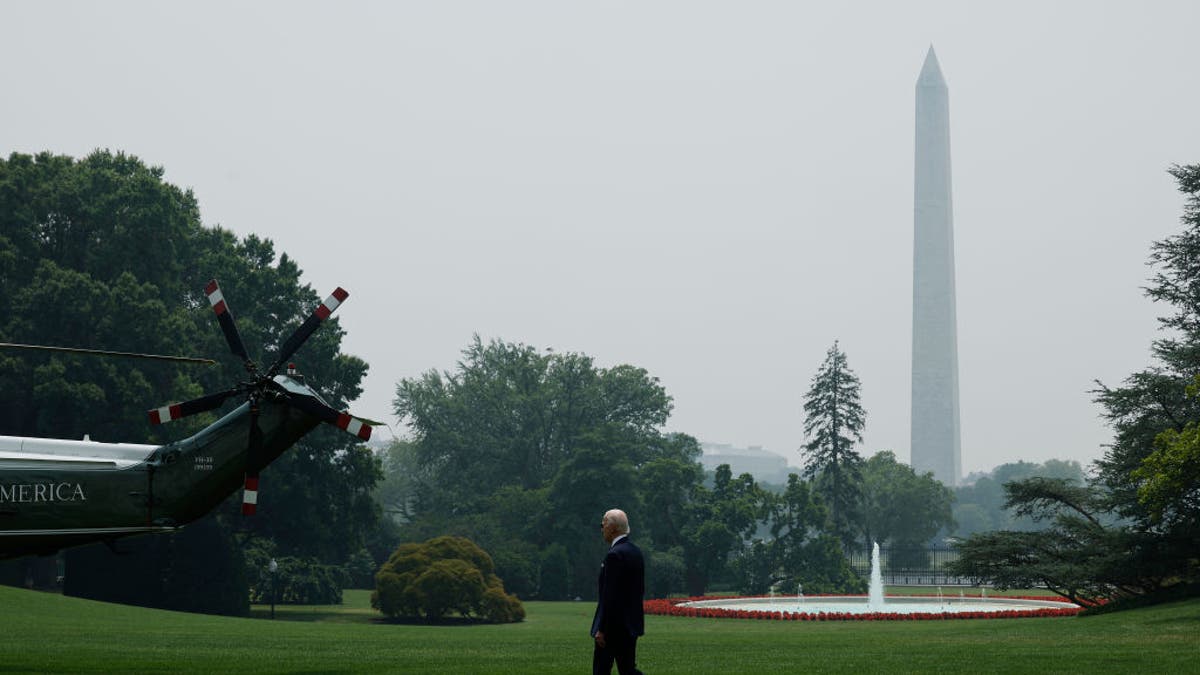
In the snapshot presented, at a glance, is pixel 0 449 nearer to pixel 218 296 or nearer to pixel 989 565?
pixel 218 296

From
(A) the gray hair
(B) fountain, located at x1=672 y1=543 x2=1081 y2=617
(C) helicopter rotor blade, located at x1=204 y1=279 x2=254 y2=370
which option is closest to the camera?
(A) the gray hair

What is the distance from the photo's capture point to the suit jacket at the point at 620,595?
1445 centimetres

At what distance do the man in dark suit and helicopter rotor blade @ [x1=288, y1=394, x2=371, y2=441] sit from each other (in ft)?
25.1

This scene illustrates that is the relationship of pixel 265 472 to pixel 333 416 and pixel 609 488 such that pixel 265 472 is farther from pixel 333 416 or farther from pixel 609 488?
pixel 333 416

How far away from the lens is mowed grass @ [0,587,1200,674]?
22359 millimetres

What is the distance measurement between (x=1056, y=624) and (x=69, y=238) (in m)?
46.2

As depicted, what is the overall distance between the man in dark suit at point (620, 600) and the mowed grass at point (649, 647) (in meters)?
7.07

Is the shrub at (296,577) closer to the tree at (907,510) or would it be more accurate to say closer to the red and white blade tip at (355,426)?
the red and white blade tip at (355,426)

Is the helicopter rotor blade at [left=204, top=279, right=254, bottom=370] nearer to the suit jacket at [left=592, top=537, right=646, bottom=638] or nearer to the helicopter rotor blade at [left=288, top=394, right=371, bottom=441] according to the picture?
the helicopter rotor blade at [left=288, top=394, right=371, bottom=441]

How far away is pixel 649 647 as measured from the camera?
28812mm

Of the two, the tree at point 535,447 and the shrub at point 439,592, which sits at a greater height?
the tree at point 535,447

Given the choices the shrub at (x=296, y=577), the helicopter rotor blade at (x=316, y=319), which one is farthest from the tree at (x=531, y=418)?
the helicopter rotor blade at (x=316, y=319)

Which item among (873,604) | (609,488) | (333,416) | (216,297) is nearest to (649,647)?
(333,416)

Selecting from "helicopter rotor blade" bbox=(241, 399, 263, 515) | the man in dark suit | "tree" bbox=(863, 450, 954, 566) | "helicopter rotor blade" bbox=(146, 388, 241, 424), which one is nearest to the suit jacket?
the man in dark suit
